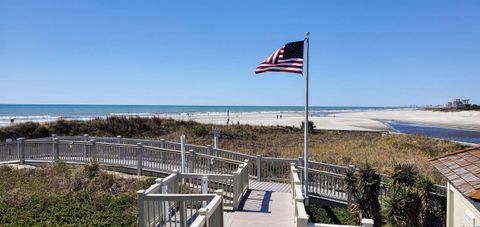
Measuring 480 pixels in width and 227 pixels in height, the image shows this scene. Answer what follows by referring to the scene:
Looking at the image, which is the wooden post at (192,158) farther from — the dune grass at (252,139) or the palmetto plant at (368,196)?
the dune grass at (252,139)

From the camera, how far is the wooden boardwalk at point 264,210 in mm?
8766

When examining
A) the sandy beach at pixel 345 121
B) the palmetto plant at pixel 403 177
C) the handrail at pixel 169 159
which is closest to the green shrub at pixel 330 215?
the handrail at pixel 169 159

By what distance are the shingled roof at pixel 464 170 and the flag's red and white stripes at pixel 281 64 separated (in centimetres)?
501

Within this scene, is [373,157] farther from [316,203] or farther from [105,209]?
[105,209]

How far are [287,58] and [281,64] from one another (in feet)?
0.90

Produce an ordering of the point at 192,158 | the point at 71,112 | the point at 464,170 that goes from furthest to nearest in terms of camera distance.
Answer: the point at 71,112, the point at 192,158, the point at 464,170

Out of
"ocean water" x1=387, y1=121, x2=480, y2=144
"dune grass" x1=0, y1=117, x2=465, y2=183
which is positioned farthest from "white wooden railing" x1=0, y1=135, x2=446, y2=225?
"ocean water" x1=387, y1=121, x2=480, y2=144

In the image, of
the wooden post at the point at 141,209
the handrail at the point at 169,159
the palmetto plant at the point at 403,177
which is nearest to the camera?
the wooden post at the point at 141,209

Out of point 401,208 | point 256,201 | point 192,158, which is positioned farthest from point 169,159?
point 401,208

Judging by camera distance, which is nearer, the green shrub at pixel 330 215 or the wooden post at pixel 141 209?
the wooden post at pixel 141 209

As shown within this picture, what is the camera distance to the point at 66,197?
11289 mm

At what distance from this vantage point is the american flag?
39.4 ft

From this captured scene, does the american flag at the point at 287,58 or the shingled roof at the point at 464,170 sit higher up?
the american flag at the point at 287,58

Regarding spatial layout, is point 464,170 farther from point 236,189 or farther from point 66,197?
point 66,197
